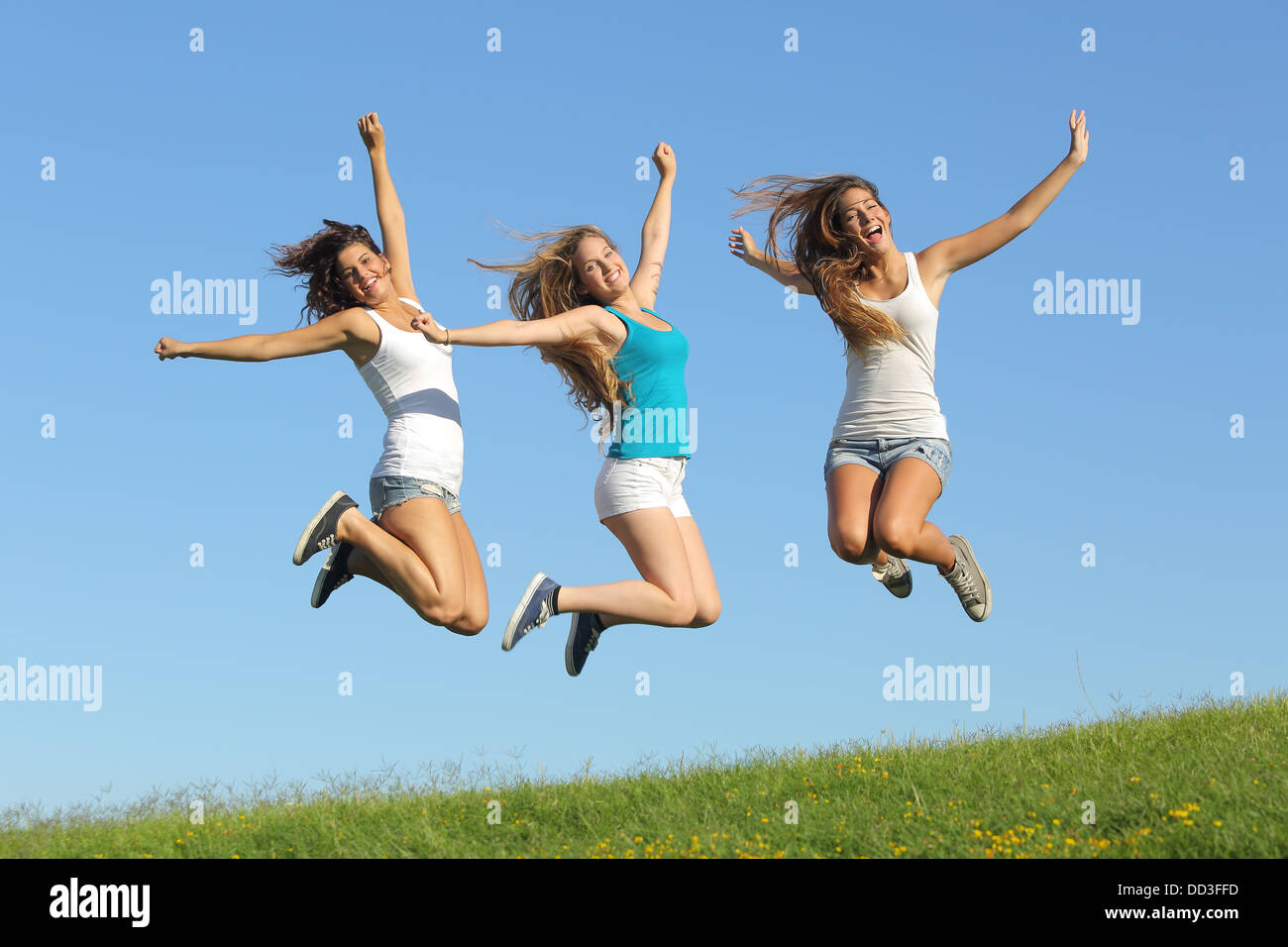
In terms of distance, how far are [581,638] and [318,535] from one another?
7.44ft

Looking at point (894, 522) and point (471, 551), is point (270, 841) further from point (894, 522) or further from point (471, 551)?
point (894, 522)

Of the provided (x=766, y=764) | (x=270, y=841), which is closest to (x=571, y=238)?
(x=766, y=764)

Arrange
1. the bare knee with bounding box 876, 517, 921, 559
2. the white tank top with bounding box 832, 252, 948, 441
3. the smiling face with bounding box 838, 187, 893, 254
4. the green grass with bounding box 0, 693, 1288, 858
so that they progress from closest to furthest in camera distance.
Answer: the green grass with bounding box 0, 693, 1288, 858
the bare knee with bounding box 876, 517, 921, 559
the white tank top with bounding box 832, 252, 948, 441
the smiling face with bounding box 838, 187, 893, 254

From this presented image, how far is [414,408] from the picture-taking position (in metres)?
9.60

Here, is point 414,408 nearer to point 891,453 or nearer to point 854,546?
point 854,546

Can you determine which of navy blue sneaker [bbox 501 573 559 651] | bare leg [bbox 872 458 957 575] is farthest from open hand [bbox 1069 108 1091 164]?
navy blue sneaker [bbox 501 573 559 651]

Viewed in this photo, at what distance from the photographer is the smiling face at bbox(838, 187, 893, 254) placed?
10109 millimetres

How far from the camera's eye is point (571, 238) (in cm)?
998

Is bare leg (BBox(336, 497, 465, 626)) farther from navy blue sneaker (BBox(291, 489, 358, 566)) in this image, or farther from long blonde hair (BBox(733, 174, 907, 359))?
long blonde hair (BBox(733, 174, 907, 359))

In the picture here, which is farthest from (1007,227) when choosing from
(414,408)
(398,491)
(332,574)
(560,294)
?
(332,574)

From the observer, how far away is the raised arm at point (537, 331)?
324 inches

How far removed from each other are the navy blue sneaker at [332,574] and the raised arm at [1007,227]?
533cm

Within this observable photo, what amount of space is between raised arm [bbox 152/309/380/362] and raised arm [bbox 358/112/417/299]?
30.1 inches
